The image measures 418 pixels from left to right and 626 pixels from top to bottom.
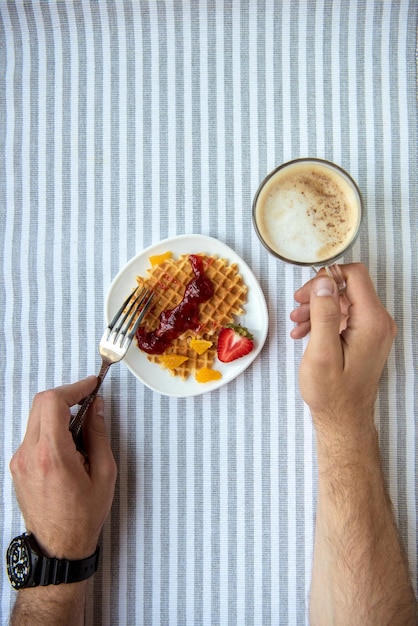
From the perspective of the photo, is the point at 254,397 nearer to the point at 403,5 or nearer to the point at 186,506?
the point at 186,506

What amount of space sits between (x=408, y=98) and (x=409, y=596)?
1158 millimetres

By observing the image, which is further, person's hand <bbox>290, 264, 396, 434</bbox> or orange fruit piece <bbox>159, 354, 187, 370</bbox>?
orange fruit piece <bbox>159, 354, 187, 370</bbox>

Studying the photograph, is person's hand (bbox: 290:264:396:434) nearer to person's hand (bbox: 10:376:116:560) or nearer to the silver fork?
the silver fork

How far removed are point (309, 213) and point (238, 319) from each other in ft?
0.99

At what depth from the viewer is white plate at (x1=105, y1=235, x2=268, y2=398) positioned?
53.6 inches

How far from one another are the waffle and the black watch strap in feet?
1.57

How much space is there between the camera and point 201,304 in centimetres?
137

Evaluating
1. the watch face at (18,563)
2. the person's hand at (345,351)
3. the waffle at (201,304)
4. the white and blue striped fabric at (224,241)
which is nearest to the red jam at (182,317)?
the waffle at (201,304)

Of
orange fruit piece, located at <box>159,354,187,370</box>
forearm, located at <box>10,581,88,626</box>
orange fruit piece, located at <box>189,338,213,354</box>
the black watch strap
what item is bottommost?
forearm, located at <box>10,581,88,626</box>

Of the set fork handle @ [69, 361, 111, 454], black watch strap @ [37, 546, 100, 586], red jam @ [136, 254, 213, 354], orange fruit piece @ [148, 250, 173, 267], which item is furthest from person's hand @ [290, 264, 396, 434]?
black watch strap @ [37, 546, 100, 586]

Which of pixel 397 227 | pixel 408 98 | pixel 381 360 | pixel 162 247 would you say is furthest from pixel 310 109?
pixel 381 360

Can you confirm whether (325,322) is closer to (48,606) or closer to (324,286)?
(324,286)

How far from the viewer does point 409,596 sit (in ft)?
4.11

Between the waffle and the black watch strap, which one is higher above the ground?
the waffle
